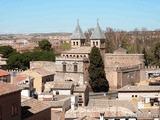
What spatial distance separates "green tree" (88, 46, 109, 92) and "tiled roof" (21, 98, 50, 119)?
25.5 meters

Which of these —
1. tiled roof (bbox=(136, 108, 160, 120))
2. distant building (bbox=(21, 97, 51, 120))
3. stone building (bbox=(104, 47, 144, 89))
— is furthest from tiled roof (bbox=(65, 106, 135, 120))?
stone building (bbox=(104, 47, 144, 89))

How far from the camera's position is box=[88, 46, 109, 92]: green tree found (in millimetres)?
43688

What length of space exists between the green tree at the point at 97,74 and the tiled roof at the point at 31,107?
2548 cm

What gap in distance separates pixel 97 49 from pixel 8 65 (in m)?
14.1

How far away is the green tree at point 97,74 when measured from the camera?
43.7 meters

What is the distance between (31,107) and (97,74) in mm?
26170

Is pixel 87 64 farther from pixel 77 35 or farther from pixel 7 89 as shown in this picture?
pixel 7 89

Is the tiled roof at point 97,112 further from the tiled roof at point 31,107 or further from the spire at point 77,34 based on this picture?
the spire at point 77,34

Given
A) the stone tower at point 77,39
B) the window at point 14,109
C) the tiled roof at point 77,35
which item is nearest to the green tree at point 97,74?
the stone tower at point 77,39

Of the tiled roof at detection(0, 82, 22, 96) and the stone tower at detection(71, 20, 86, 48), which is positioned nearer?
the tiled roof at detection(0, 82, 22, 96)

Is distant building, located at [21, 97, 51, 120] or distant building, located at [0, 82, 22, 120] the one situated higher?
distant building, located at [0, 82, 22, 120]

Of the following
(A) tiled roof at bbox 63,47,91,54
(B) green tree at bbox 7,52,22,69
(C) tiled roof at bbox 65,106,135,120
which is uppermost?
(A) tiled roof at bbox 63,47,91,54

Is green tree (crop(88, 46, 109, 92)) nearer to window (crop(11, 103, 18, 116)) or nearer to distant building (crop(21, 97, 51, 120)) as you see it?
distant building (crop(21, 97, 51, 120))

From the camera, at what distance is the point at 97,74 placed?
4359cm
